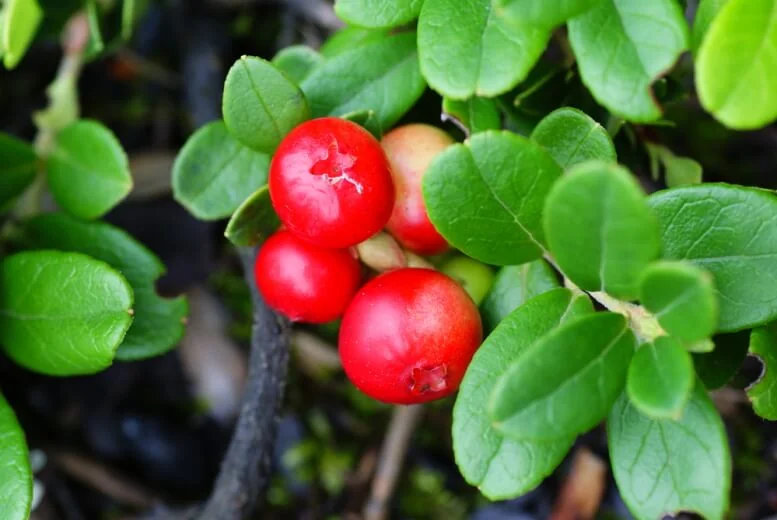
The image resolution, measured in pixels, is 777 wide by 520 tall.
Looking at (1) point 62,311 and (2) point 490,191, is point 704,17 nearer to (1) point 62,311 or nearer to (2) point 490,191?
(2) point 490,191

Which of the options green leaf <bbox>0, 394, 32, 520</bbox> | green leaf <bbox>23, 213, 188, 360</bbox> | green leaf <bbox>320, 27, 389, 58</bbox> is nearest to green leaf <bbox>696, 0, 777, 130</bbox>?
green leaf <bbox>320, 27, 389, 58</bbox>

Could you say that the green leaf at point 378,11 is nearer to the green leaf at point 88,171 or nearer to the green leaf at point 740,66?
the green leaf at point 740,66

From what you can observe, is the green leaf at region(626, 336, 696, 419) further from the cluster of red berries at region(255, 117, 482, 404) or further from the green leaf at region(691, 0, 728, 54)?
the green leaf at region(691, 0, 728, 54)

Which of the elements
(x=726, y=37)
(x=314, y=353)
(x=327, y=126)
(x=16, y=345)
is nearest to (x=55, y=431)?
(x=314, y=353)

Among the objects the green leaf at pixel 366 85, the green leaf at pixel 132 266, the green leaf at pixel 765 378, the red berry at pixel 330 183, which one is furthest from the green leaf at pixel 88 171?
the green leaf at pixel 765 378

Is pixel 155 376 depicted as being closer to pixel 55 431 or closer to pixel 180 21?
pixel 55 431

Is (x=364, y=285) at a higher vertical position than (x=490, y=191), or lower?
lower

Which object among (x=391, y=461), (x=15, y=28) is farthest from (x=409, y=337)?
(x=391, y=461)

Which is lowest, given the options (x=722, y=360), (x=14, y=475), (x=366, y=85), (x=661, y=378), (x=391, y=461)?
(x=391, y=461)
